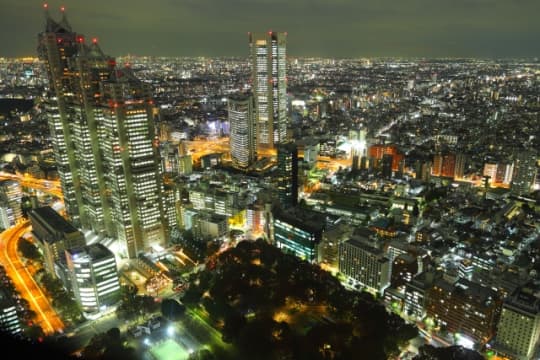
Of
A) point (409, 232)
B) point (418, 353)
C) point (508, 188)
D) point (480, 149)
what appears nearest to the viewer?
point (418, 353)

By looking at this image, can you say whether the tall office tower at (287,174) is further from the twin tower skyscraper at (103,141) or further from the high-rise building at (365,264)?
the twin tower skyscraper at (103,141)

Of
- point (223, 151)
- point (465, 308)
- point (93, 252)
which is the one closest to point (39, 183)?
point (223, 151)

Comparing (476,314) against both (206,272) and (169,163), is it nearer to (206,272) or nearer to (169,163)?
(206,272)

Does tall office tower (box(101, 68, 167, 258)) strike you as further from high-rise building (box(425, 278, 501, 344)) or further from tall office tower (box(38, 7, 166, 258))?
high-rise building (box(425, 278, 501, 344))

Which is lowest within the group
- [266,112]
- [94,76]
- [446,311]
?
[446,311]

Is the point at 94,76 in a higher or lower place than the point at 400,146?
higher

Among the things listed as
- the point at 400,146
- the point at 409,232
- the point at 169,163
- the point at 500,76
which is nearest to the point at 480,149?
the point at 400,146

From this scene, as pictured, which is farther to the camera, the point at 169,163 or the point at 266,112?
the point at 266,112

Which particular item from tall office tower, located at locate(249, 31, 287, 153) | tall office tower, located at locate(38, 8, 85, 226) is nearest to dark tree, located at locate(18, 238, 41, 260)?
tall office tower, located at locate(38, 8, 85, 226)
